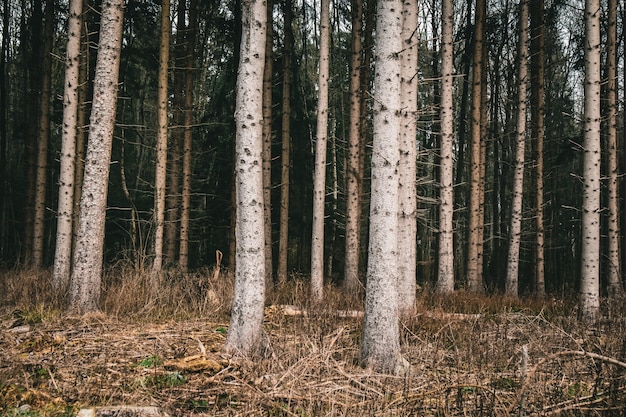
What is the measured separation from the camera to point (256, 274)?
17.5 ft

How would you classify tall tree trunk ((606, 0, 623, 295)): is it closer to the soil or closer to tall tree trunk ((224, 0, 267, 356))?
the soil

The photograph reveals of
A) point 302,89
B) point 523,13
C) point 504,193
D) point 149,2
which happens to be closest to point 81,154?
point 149,2

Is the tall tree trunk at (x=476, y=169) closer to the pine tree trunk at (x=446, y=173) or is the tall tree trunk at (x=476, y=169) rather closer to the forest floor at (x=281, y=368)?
the pine tree trunk at (x=446, y=173)

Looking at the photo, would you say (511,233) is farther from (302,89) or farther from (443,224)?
(302,89)

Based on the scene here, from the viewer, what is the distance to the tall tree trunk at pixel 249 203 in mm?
5277

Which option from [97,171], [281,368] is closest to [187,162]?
[97,171]

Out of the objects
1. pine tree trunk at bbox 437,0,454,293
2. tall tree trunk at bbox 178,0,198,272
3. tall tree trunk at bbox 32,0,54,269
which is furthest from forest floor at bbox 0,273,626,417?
tall tree trunk at bbox 32,0,54,269

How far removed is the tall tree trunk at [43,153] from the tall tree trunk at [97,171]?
5752 millimetres

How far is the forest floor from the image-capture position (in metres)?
3.78

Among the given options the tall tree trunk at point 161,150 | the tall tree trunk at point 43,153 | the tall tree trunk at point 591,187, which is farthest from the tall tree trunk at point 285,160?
the tall tree trunk at point 591,187

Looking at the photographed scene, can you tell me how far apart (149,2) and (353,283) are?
1030 centimetres

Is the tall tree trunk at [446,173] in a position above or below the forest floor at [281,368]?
above

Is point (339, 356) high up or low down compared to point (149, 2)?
down

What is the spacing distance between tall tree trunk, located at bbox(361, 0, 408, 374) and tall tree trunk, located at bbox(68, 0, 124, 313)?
4.30 meters
